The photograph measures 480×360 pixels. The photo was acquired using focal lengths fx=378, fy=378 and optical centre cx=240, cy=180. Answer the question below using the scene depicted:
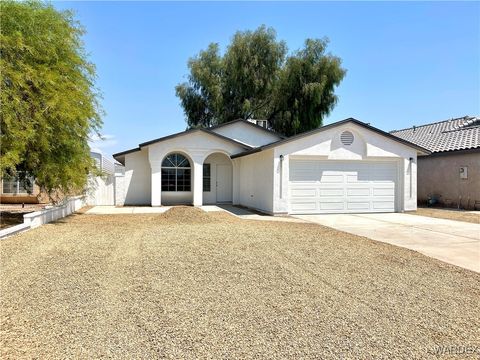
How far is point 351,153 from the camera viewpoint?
639 inches

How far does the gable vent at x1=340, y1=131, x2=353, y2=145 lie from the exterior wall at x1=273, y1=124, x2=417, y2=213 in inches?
5.4

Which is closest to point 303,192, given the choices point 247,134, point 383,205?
point 383,205

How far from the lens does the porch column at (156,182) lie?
19.3m

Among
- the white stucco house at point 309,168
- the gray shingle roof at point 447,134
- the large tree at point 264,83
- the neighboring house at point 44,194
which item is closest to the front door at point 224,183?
the white stucco house at point 309,168

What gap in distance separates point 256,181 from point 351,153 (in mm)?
4508

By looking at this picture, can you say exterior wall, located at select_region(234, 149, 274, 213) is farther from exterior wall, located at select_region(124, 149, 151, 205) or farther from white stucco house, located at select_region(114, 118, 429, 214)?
exterior wall, located at select_region(124, 149, 151, 205)

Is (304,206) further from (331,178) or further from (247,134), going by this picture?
(247,134)

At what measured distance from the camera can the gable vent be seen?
1611 centimetres

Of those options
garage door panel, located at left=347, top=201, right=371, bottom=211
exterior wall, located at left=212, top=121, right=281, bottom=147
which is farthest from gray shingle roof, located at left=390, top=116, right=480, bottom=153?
exterior wall, located at left=212, top=121, right=281, bottom=147

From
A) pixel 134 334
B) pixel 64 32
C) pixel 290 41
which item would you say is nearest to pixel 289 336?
pixel 134 334

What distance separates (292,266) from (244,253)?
4.22ft

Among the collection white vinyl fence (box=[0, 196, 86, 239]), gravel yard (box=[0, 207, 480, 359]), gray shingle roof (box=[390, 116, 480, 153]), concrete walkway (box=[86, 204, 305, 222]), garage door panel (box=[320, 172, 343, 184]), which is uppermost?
gray shingle roof (box=[390, 116, 480, 153])

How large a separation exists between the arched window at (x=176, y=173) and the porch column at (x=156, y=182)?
1147mm

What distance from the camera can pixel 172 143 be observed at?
19562 millimetres
